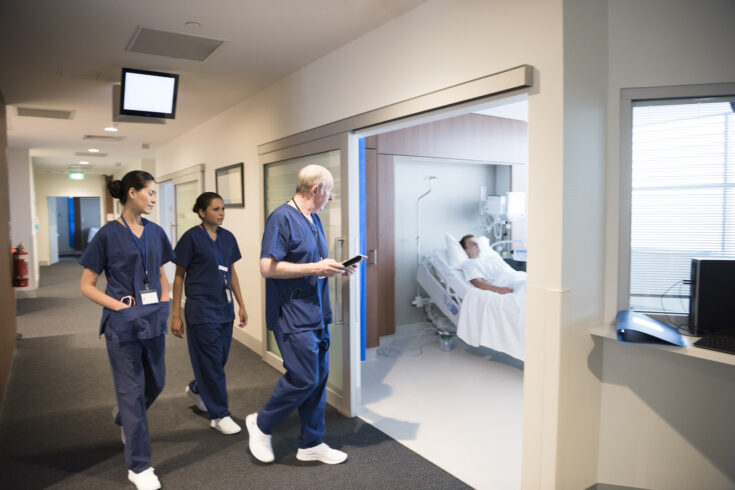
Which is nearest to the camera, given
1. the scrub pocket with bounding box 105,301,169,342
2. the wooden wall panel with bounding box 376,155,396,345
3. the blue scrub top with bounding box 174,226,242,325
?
the scrub pocket with bounding box 105,301,169,342

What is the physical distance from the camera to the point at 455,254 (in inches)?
195

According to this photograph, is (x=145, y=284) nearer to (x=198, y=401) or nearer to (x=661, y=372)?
(x=198, y=401)

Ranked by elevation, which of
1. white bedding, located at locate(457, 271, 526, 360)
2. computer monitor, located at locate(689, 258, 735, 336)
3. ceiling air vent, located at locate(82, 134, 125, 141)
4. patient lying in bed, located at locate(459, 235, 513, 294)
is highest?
ceiling air vent, located at locate(82, 134, 125, 141)

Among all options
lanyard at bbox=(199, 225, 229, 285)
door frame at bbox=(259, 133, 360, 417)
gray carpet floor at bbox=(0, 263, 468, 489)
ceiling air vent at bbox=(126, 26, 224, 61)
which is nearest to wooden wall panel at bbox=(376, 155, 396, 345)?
gray carpet floor at bbox=(0, 263, 468, 489)

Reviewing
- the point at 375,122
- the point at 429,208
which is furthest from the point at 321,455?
the point at 429,208

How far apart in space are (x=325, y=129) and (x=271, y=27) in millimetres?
736

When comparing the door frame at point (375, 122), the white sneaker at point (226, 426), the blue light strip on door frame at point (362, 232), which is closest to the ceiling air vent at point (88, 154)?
the door frame at point (375, 122)

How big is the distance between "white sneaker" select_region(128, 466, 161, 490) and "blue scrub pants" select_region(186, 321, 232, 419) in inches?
24.7

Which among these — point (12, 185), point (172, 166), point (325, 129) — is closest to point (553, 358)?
point (325, 129)

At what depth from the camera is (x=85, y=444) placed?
2.82 metres

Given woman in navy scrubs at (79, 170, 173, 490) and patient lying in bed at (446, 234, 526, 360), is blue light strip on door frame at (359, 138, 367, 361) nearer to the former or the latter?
patient lying in bed at (446, 234, 526, 360)

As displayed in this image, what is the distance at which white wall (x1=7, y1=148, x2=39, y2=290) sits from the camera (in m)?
8.12

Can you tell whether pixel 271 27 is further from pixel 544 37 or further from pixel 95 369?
pixel 95 369

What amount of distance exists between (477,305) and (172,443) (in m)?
2.57
